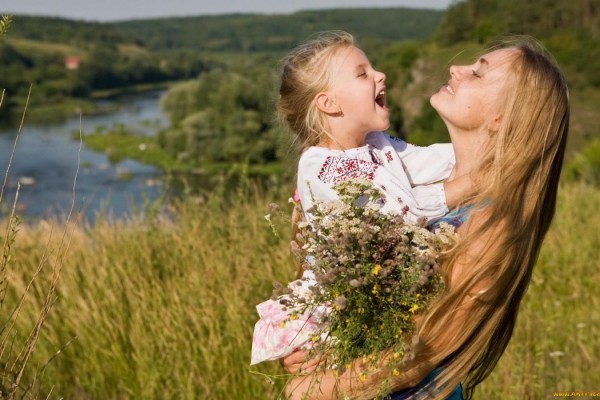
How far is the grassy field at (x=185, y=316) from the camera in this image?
402 cm

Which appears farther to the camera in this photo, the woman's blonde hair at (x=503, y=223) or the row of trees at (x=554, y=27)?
the row of trees at (x=554, y=27)

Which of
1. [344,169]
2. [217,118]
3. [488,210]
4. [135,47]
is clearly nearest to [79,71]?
[217,118]

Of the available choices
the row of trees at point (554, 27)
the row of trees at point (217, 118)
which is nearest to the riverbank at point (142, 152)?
the row of trees at point (217, 118)

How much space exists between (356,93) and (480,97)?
0.44 m

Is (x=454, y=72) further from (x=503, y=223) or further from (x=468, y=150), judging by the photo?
(x=503, y=223)

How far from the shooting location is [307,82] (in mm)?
2309

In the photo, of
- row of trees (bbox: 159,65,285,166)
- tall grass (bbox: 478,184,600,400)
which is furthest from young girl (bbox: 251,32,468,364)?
row of trees (bbox: 159,65,285,166)

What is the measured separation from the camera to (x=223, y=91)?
203 ft

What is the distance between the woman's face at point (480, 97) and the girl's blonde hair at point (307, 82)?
43 centimetres

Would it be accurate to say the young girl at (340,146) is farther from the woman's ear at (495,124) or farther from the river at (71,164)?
the river at (71,164)

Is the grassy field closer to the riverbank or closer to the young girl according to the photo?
the young girl

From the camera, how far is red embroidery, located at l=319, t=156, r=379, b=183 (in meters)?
2.04

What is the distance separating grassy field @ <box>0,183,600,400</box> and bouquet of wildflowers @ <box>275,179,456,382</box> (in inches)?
73.1

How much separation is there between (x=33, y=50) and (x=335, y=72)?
114 metres
